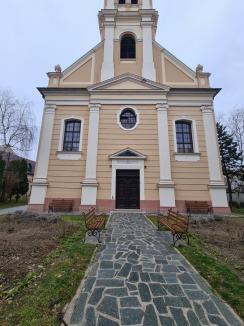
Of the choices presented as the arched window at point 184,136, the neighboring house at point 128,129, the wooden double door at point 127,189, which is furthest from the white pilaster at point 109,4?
the wooden double door at point 127,189

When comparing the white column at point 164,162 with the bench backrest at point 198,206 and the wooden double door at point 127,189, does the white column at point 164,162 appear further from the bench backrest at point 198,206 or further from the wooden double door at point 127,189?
the wooden double door at point 127,189

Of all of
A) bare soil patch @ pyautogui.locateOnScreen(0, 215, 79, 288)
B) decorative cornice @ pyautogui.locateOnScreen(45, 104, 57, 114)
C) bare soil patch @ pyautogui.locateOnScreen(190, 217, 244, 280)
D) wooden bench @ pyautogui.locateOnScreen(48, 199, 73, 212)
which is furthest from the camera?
decorative cornice @ pyautogui.locateOnScreen(45, 104, 57, 114)

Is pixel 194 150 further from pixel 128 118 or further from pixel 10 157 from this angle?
pixel 10 157

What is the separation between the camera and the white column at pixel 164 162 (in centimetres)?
1355

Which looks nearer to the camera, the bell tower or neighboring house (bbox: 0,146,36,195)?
the bell tower

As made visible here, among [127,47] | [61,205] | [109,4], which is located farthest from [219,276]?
[109,4]

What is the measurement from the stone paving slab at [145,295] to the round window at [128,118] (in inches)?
446

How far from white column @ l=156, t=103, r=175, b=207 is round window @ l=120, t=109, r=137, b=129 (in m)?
1.85

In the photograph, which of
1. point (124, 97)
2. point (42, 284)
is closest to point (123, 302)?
point (42, 284)

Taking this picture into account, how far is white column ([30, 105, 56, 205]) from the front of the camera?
13836 millimetres

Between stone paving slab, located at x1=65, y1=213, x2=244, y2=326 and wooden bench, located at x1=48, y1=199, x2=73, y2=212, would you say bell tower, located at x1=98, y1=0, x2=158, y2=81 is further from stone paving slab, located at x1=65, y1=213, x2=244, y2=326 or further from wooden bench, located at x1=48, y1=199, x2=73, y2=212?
stone paving slab, located at x1=65, y1=213, x2=244, y2=326

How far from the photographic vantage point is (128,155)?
1441 centimetres

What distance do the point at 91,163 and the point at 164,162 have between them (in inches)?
198

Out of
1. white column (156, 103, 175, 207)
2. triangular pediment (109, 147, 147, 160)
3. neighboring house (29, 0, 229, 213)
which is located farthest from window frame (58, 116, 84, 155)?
white column (156, 103, 175, 207)
